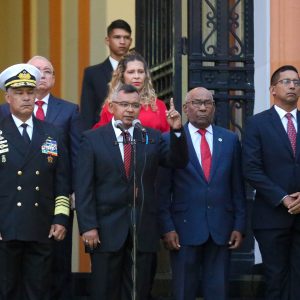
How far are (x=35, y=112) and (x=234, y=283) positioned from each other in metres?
2.26

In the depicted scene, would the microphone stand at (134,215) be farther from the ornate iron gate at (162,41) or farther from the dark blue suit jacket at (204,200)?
the ornate iron gate at (162,41)

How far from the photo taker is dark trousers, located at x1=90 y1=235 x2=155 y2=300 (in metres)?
10.6

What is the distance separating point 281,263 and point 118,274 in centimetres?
138

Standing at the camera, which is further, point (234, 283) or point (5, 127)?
point (234, 283)

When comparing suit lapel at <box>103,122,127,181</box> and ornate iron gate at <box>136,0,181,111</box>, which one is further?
ornate iron gate at <box>136,0,181,111</box>

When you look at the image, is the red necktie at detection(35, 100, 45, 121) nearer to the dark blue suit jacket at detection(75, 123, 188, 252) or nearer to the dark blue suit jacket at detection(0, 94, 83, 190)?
the dark blue suit jacket at detection(0, 94, 83, 190)

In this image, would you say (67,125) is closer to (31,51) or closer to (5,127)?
(5,127)

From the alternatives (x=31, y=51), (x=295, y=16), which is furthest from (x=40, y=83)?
(x=31, y=51)

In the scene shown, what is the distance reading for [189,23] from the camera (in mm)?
13086

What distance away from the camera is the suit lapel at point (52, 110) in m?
11.6

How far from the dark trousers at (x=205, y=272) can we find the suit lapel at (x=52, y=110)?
1.52 metres

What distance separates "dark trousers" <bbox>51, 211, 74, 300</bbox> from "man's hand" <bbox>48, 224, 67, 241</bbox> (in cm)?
70

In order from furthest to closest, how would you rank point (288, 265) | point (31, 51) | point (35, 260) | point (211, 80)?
point (31, 51)
point (211, 80)
point (288, 265)
point (35, 260)

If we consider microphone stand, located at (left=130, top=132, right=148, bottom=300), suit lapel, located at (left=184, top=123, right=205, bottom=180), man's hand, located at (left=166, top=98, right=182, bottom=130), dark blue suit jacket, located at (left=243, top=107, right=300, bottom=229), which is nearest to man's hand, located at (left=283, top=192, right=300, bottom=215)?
dark blue suit jacket, located at (left=243, top=107, right=300, bottom=229)
